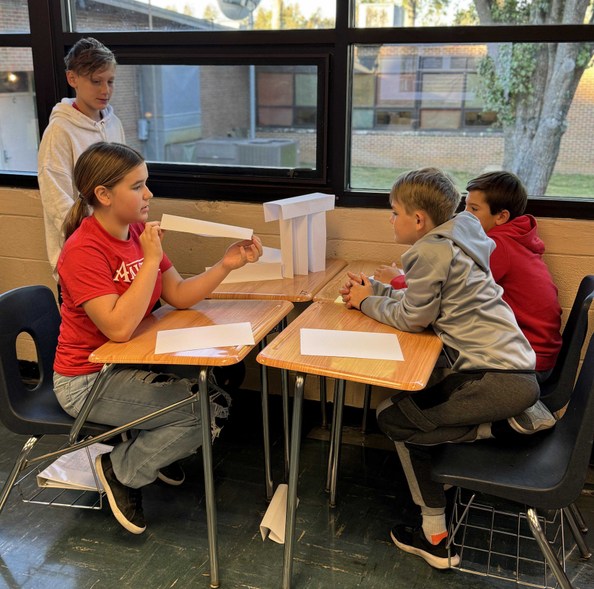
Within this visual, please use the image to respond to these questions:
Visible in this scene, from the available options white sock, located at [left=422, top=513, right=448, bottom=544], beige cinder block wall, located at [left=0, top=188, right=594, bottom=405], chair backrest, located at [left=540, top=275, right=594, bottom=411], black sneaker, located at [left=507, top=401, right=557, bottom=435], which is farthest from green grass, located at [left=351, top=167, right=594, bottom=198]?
white sock, located at [left=422, top=513, right=448, bottom=544]

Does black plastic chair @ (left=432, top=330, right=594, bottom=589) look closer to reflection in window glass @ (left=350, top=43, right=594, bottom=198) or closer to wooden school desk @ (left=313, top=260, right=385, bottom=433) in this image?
wooden school desk @ (left=313, top=260, right=385, bottom=433)

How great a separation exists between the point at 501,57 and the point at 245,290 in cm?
130

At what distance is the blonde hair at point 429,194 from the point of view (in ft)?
6.40

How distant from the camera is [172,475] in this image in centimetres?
248

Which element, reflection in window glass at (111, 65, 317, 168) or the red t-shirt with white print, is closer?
the red t-shirt with white print

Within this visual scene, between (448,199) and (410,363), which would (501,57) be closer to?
(448,199)

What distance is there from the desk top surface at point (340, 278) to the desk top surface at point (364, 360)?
0.76 feet

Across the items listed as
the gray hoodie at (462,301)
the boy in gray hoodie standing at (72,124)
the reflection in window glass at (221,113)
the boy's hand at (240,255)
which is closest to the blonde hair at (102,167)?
A: the boy's hand at (240,255)

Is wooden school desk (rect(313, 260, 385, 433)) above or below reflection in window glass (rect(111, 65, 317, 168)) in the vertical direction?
below

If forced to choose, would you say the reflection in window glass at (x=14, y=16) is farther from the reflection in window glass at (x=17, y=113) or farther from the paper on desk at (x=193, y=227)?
the paper on desk at (x=193, y=227)

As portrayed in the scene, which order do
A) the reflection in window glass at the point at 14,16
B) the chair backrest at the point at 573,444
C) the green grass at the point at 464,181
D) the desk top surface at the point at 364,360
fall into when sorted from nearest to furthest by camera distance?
the chair backrest at the point at 573,444, the desk top surface at the point at 364,360, the green grass at the point at 464,181, the reflection in window glass at the point at 14,16

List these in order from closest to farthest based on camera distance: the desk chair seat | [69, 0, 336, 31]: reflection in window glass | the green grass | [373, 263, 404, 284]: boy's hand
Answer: the desk chair seat → [373, 263, 404, 284]: boy's hand → the green grass → [69, 0, 336, 31]: reflection in window glass

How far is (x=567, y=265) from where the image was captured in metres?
2.52

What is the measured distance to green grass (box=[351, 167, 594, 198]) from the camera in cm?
255
